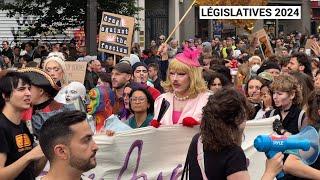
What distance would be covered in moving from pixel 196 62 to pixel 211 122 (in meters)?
2.18

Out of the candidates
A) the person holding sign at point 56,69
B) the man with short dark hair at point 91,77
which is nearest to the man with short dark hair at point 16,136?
the person holding sign at point 56,69

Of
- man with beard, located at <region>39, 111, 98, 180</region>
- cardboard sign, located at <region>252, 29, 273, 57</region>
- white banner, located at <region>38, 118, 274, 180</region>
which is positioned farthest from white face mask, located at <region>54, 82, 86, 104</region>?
cardboard sign, located at <region>252, 29, 273, 57</region>

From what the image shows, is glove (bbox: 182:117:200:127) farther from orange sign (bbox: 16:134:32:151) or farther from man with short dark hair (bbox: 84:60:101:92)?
man with short dark hair (bbox: 84:60:101:92)

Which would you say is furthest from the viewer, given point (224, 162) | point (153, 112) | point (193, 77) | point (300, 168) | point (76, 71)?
point (76, 71)

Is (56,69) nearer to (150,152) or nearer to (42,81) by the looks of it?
(150,152)

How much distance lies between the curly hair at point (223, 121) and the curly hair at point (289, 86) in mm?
1656

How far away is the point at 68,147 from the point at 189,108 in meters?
2.70

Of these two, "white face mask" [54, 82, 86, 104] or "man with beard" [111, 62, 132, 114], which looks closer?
"white face mask" [54, 82, 86, 104]

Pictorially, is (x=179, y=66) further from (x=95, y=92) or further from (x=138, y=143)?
(x=95, y=92)

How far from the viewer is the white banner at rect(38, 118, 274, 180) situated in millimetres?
5832

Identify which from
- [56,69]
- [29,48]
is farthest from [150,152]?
[29,48]

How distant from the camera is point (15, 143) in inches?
167

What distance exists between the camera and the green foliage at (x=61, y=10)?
19.6 meters

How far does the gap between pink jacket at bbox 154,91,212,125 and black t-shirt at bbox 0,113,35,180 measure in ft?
5.75
